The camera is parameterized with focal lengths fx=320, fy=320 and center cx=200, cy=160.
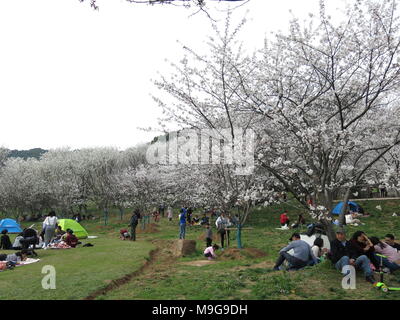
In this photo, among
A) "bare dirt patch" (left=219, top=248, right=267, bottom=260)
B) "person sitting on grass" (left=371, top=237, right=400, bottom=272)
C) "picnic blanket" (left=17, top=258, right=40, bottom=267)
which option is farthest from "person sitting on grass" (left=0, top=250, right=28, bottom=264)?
"person sitting on grass" (left=371, top=237, right=400, bottom=272)

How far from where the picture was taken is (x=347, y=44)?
8289 mm

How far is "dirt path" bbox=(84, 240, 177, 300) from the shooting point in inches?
338

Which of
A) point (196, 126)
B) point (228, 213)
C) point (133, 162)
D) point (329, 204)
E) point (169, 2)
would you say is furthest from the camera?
point (133, 162)

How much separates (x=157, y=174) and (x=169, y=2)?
2740 centimetres

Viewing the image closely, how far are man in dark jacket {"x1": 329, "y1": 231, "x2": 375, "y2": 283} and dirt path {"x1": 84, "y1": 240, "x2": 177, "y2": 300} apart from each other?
4894mm

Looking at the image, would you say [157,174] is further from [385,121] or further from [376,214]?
[385,121]

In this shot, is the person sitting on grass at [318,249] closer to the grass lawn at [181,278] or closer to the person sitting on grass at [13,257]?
the grass lawn at [181,278]

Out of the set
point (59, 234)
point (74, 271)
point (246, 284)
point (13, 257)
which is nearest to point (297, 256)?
→ point (246, 284)

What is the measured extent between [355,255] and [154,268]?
7026 millimetres

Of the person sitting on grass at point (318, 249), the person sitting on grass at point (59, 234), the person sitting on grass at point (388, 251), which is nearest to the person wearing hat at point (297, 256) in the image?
the person sitting on grass at point (318, 249)

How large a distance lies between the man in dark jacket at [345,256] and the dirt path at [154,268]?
489cm

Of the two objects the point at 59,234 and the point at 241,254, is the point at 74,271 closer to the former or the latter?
the point at 241,254

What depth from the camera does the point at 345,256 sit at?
765 centimetres
